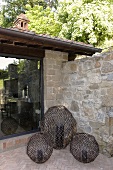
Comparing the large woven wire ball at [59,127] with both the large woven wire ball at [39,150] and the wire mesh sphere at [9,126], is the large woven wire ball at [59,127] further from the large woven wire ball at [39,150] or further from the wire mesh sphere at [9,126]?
the wire mesh sphere at [9,126]

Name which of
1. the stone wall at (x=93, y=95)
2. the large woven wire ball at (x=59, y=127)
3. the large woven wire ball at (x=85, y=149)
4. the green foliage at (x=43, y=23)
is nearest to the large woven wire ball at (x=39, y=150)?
the large woven wire ball at (x=59, y=127)

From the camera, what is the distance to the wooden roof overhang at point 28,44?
428cm

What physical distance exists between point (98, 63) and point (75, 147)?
2.58 meters

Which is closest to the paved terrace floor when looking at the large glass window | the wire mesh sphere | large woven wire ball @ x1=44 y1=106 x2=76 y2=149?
large woven wire ball @ x1=44 y1=106 x2=76 y2=149

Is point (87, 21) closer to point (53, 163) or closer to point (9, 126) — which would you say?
point (9, 126)

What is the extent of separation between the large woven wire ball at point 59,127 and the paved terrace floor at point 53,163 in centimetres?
40

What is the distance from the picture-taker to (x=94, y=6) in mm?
11781

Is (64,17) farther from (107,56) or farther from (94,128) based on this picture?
(94,128)

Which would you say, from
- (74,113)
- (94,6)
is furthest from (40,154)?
(94,6)

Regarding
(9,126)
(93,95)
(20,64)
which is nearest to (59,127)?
(93,95)

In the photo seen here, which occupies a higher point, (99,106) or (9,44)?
(9,44)

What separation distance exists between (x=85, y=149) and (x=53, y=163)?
96 centimetres

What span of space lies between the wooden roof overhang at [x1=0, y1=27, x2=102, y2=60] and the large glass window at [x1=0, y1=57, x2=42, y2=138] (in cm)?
29

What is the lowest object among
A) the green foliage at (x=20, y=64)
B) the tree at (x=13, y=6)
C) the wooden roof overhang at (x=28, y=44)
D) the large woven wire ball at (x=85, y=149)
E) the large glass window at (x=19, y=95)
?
the large woven wire ball at (x=85, y=149)
